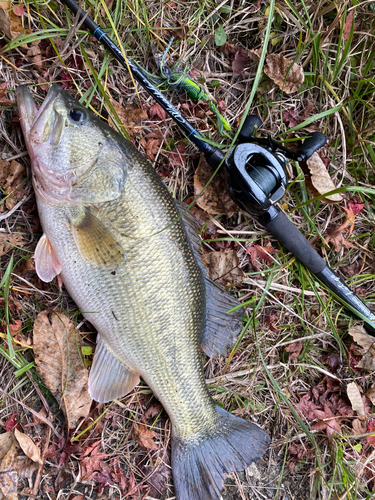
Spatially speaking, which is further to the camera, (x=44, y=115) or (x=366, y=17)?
(x=366, y=17)

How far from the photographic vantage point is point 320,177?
2.85 meters

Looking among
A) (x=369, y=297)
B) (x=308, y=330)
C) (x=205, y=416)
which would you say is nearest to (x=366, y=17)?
(x=369, y=297)

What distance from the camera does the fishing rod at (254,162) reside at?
7.57 ft

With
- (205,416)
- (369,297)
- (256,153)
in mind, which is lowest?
(205,416)

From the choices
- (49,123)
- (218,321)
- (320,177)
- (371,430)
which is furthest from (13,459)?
(320,177)

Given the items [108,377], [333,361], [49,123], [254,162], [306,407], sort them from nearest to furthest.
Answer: [49,123] < [108,377] < [254,162] < [306,407] < [333,361]

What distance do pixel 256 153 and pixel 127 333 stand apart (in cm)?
146

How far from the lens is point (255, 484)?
2.64m

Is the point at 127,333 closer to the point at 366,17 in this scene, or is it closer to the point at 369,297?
the point at 369,297

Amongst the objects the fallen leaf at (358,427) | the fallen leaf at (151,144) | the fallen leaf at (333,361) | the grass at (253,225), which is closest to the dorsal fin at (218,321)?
the grass at (253,225)

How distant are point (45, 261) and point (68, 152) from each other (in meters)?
0.69

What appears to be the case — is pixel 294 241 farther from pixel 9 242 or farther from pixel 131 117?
pixel 9 242

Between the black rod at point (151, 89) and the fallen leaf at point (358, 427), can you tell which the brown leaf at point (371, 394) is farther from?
the black rod at point (151, 89)

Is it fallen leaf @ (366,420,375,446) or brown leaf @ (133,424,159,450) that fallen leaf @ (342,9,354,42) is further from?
brown leaf @ (133,424,159,450)
